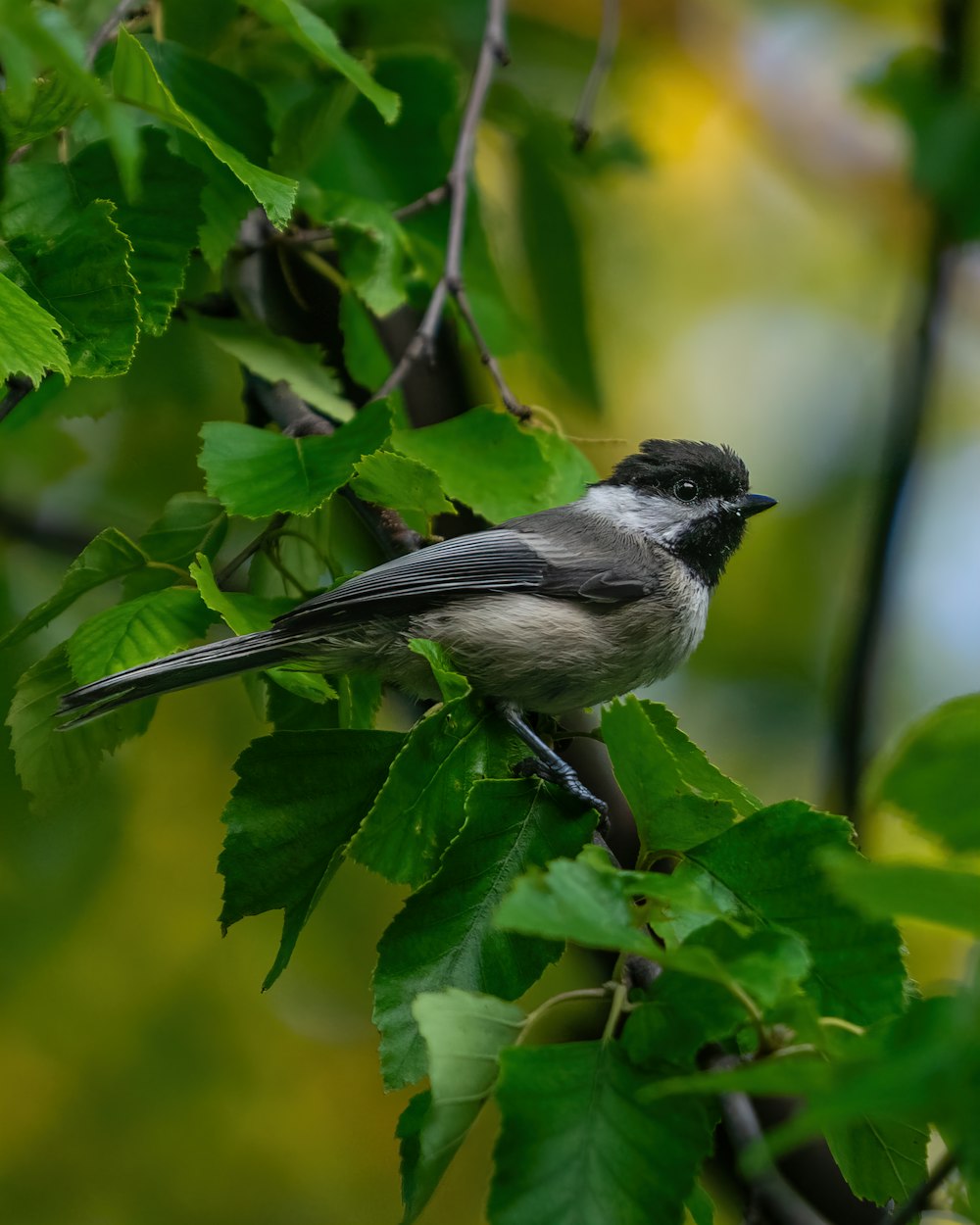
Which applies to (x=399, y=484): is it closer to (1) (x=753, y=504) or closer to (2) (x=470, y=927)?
(2) (x=470, y=927)

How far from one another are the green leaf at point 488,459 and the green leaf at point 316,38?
1.91 ft

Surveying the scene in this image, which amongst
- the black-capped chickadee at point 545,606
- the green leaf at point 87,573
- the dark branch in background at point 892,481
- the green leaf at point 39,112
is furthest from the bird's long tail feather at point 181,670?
the dark branch in background at point 892,481

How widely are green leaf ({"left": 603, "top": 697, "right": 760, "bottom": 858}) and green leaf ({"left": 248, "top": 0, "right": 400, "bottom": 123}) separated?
3.82 ft

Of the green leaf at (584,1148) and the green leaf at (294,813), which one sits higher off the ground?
the green leaf at (294,813)

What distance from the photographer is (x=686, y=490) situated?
118 inches

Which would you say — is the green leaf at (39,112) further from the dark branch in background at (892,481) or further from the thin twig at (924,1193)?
the dark branch in background at (892,481)

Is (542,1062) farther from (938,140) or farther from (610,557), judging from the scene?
(938,140)

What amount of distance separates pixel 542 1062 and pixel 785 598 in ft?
12.3

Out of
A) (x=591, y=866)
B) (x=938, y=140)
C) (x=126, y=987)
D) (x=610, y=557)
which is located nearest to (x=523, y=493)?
(x=610, y=557)

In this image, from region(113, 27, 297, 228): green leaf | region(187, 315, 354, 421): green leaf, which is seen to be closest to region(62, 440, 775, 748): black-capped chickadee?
region(187, 315, 354, 421): green leaf

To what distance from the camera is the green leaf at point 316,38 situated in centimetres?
182

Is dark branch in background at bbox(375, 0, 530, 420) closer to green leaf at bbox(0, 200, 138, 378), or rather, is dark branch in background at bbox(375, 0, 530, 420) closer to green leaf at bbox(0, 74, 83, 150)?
green leaf at bbox(0, 200, 138, 378)

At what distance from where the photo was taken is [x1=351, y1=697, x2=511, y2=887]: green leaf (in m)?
1.71

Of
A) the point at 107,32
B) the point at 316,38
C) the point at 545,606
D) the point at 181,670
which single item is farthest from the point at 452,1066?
the point at 107,32
